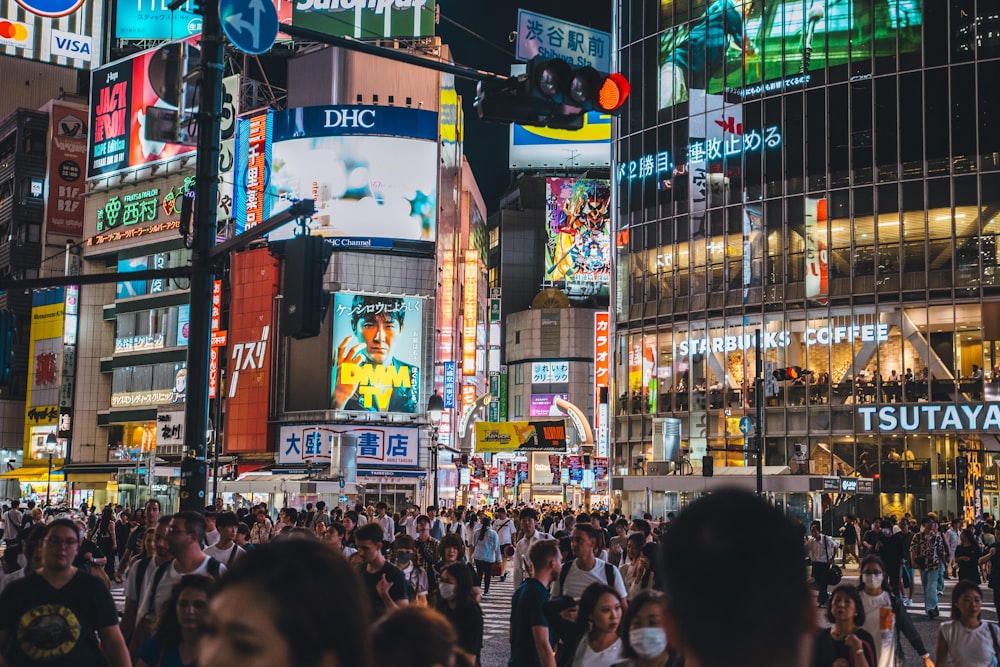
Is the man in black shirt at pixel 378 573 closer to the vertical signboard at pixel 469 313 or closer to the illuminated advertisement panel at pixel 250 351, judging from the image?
the illuminated advertisement panel at pixel 250 351

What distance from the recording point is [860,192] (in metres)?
53.7

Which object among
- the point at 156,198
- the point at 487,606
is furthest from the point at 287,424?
the point at 487,606

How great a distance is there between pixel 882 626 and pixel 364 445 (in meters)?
58.2

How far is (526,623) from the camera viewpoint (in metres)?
8.67

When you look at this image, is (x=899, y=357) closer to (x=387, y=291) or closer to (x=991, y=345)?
(x=991, y=345)

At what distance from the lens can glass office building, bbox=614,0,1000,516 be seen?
50.8m

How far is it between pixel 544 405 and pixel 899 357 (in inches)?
3326

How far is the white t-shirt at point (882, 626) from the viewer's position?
9570 mm

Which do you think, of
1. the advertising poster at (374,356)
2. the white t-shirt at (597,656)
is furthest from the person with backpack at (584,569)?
the advertising poster at (374,356)

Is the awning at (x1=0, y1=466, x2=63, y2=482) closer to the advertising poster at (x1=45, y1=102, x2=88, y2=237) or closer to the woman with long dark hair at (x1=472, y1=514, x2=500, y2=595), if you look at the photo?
the advertising poster at (x1=45, y1=102, x2=88, y2=237)

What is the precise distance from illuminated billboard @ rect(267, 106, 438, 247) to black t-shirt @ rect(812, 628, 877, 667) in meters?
62.6

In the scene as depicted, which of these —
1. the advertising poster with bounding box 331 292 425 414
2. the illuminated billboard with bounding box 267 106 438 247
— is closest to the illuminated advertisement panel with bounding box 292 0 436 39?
the illuminated billboard with bounding box 267 106 438 247

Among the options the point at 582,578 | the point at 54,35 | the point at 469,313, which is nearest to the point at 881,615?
the point at 582,578

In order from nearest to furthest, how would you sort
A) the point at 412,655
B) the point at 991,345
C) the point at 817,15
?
1. the point at 412,655
2. the point at 991,345
3. the point at 817,15
